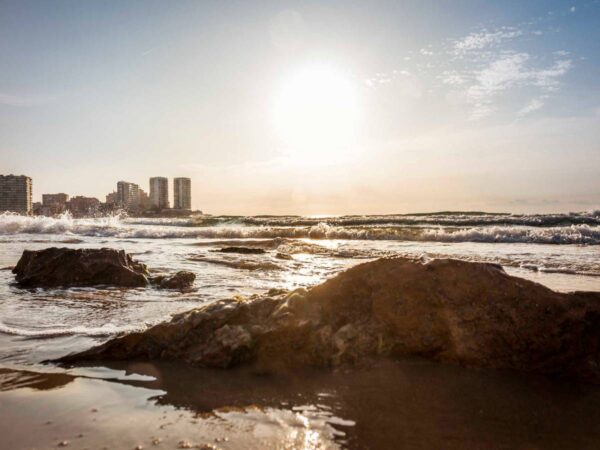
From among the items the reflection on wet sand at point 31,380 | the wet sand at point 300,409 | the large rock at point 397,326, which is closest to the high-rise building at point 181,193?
the reflection on wet sand at point 31,380

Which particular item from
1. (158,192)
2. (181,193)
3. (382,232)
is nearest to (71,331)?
(382,232)

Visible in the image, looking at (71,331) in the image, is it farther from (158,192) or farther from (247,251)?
(158,192)

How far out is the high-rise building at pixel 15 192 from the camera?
11575 cm

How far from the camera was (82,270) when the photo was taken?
305 inches

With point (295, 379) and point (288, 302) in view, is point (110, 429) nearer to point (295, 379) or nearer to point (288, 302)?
point (295, 379)

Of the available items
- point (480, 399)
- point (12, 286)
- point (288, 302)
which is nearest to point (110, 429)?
point (288, 302)

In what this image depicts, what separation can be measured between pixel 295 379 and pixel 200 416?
70 centimetres

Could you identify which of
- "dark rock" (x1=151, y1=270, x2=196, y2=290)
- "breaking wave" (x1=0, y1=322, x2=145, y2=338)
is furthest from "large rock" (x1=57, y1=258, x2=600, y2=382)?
"dark rock" (x1=151, y1=270, x2=196, y2=290)

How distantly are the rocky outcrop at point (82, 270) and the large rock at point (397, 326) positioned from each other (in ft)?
13.3

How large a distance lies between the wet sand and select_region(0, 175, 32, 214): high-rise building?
133m

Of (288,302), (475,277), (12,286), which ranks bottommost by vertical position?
(12,286)

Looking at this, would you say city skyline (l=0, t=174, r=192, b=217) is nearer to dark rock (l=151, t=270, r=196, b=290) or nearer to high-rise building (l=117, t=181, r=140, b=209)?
high-rise building (l=117, t=181, r=140, b=209)

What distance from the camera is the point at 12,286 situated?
7273 millimetres

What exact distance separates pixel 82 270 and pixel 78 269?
0.28 feet
